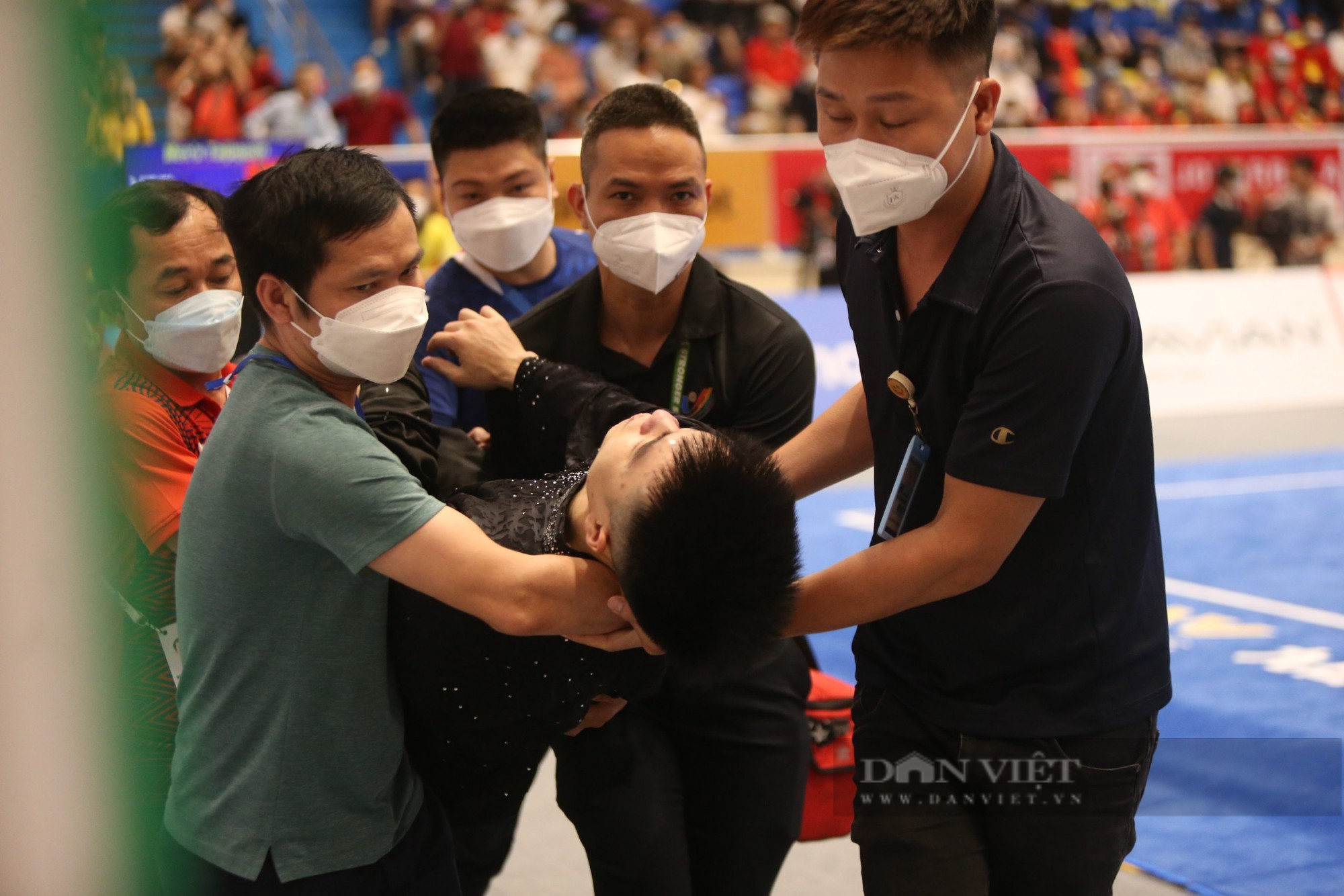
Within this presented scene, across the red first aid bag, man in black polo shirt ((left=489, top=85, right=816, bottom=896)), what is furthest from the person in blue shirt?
the red first aid bag

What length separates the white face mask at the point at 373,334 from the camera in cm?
191

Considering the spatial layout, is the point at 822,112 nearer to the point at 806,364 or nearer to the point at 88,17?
the point at 806,364

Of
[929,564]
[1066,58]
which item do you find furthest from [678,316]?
[1066,58]

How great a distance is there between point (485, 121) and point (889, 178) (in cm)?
168

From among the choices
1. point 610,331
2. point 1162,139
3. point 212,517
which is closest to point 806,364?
point 610,331

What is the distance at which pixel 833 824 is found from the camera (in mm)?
3182

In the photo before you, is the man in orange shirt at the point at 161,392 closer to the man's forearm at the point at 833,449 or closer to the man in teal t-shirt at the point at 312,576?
the man in teal t-shirt at the point at 312,576

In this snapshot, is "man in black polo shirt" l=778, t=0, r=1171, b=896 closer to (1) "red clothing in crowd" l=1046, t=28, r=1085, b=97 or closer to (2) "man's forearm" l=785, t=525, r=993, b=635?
(2) "man's forearm" l=785, t=525, r=993, b=635

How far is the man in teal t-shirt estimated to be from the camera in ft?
5.66

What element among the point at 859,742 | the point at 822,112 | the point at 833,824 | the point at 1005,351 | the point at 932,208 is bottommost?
the point at 833,824

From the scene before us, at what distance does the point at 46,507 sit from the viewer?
0.64 m

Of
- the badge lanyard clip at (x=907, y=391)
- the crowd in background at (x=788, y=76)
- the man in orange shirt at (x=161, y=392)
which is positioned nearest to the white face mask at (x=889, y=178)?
the badge lanyard clip at (x=907, y=391)

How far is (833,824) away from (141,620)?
5.81 feet

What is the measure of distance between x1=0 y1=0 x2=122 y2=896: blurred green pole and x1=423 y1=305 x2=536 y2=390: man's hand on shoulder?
70.9 inches
